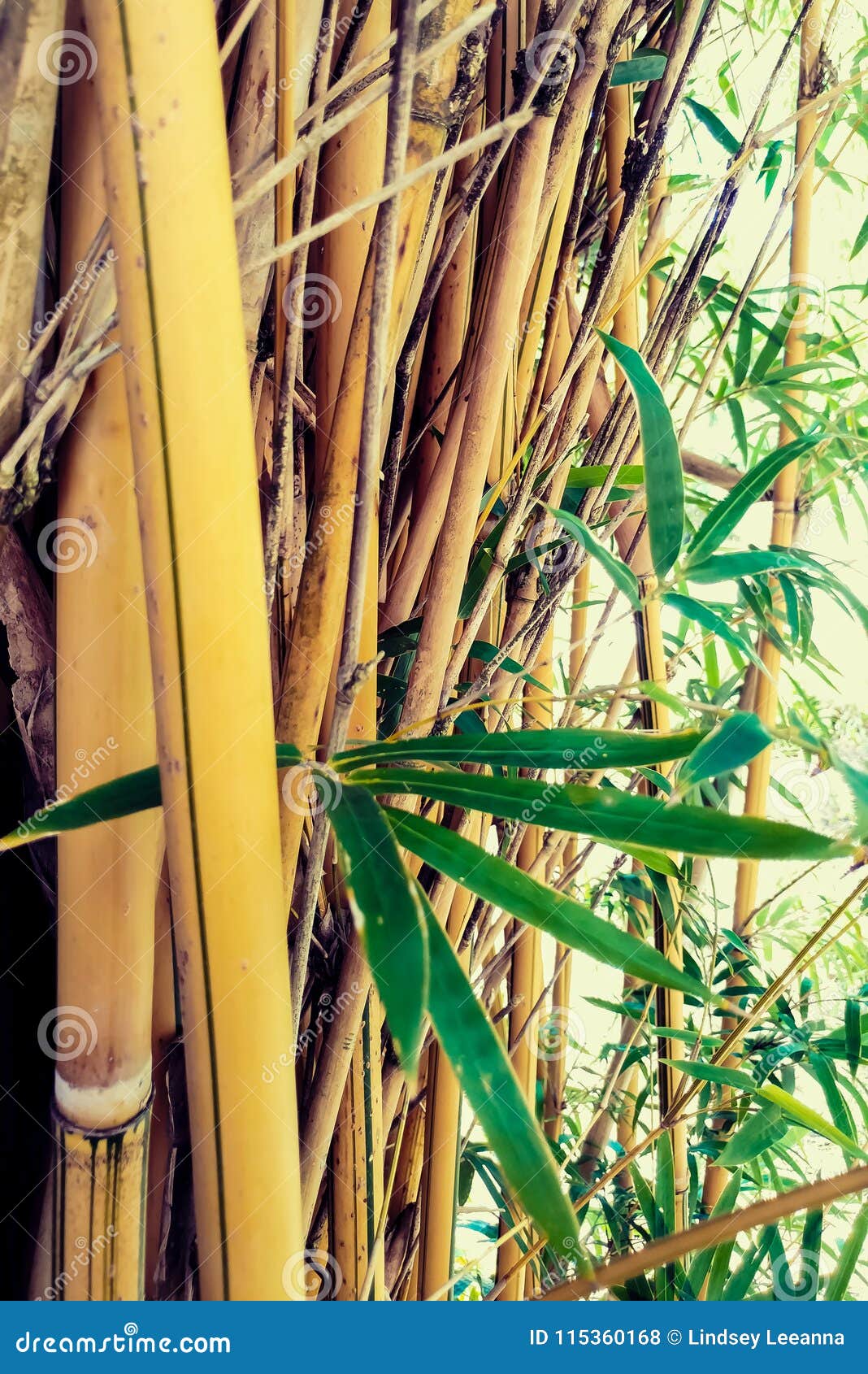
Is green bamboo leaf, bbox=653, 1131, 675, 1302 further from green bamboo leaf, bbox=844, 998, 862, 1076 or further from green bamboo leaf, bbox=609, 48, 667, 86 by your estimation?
green bamboo leaf, bbox=609, 48, 667, 86

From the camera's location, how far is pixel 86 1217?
408 mm

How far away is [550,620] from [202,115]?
38 centimetres

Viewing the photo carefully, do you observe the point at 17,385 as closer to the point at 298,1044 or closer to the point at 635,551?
the point at 298,1044

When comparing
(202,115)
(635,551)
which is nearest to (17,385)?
(202,115)

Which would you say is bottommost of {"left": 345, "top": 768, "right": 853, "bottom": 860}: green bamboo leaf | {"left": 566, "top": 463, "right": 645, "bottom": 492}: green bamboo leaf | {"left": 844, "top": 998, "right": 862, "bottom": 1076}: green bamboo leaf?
{"left": 844, "top": 998, "right": 862, "bottom": 1076}: green bamboo leaf

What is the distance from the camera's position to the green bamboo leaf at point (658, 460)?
44cm

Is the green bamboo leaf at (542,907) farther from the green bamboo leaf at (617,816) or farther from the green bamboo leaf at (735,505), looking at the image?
the green bamboo leaf at (735,505)

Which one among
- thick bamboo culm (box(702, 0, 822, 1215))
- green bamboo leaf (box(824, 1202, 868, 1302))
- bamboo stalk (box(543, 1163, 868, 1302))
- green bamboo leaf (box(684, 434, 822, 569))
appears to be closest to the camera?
bamboo stalk (box(543, 1163, 868, 1302))

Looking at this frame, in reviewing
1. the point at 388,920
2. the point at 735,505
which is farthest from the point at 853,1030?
the point at 388,920

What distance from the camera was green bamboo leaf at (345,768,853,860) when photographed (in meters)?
0.31

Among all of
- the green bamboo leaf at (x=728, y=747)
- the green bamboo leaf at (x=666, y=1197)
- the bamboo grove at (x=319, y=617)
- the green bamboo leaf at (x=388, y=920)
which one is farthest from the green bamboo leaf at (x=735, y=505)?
the green bamboo leaf at (x=666, y=1197)

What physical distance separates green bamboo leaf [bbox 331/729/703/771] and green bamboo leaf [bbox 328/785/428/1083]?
0.11 ft

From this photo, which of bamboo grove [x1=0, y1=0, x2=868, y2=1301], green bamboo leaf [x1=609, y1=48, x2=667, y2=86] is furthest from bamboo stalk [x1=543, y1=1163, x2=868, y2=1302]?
green bamboo leaf [x1=609, y1=48, x2=667, y2=86]

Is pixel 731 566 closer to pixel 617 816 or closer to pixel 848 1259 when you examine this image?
pixel 617 816
